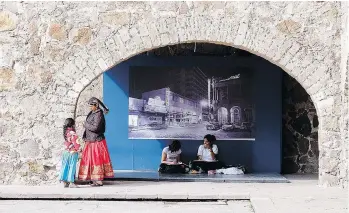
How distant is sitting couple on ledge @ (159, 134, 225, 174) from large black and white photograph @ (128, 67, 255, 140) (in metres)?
0.48

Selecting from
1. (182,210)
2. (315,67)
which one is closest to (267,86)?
(315,67)

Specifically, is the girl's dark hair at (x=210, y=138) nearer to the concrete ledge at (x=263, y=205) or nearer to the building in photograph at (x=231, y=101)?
the building in photograph at (x=231, y=101)

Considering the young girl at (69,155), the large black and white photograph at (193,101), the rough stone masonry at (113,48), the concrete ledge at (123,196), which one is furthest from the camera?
the large black and white photograph at (193,101)

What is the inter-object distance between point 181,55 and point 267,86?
1.61 meters

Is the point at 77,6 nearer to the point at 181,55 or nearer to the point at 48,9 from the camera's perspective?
the point at 48,9

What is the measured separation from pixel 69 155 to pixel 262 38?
3.21 m

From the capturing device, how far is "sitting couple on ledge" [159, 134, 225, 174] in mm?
13109

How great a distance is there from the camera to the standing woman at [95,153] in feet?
36.7

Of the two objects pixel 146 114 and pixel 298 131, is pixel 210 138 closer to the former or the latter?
pixel 146 114

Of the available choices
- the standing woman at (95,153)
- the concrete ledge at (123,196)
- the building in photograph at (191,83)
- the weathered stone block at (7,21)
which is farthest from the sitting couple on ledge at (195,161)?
the weathered stone block at (7,21)

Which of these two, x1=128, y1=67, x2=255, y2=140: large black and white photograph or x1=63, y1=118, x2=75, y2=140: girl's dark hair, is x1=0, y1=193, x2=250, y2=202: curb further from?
x1=128, y1=67, x2=255, y2=140: large black and white photograph

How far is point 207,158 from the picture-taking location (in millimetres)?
13211

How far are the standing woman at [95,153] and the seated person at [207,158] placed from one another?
2.16 m

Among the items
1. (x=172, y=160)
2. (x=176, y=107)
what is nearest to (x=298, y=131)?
(x=176, y=107)
